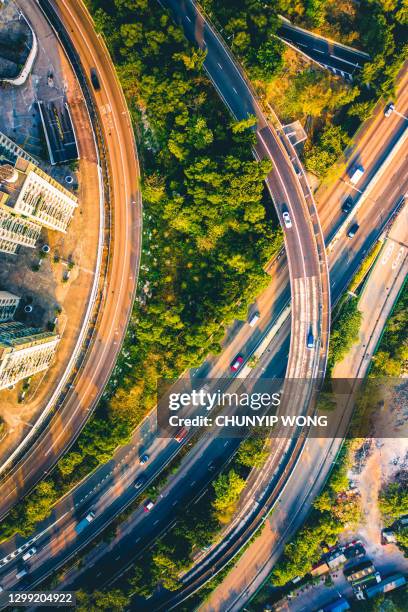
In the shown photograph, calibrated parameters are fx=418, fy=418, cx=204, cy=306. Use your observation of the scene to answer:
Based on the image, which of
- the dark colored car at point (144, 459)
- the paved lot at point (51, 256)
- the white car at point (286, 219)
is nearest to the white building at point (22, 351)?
the paved lot at point (51, 256)

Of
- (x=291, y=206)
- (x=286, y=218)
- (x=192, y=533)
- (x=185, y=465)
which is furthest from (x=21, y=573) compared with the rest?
(x=291, y=206)

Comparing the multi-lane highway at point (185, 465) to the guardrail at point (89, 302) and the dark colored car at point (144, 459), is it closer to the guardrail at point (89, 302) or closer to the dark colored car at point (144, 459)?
the dark colored car at point (144, 459)

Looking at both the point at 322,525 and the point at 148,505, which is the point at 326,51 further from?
the point at 148,505

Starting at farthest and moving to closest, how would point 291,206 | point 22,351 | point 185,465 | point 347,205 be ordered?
point 185,465 → point 347,205 → point 291,206 → point 22,351

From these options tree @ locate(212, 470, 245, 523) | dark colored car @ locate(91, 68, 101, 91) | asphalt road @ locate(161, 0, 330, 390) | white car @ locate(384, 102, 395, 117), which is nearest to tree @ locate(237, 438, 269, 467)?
tree @ locate(212, 470, 245, 523)

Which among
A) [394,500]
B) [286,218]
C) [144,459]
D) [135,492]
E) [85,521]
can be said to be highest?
[286,218]

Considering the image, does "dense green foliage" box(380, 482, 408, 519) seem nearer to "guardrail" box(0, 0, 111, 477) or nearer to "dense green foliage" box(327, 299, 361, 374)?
"dense green foliage" box(327, 299, 361, 374)

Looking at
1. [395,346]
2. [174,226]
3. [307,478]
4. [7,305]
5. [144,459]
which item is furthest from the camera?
[395,346]
